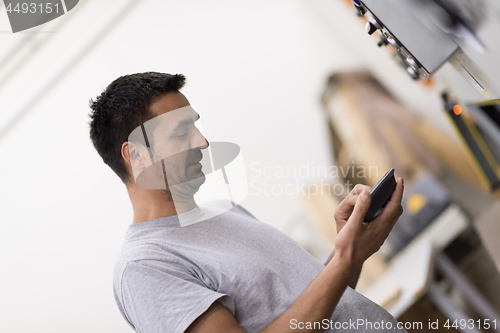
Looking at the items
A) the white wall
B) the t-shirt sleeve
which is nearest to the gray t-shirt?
the t-shirt sleeve

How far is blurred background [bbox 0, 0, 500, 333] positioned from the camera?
0.78 meters

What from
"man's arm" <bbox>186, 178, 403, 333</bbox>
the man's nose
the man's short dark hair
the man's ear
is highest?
the man's short dark hair

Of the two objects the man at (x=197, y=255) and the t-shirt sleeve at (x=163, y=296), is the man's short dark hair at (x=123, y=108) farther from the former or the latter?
the t-shirt sleeve at (x=163, y=296)

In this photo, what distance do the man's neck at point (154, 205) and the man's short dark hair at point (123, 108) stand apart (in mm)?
33

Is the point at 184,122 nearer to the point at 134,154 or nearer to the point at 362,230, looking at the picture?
the point at 134,154

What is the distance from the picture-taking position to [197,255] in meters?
0.51

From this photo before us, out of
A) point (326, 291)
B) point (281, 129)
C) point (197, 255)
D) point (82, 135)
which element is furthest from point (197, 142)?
point (281, 129)

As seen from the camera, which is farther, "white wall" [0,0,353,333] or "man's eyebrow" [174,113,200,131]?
"white wall" [0,0,353,333]

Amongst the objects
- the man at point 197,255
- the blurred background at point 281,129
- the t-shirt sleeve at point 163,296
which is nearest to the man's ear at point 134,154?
the man at point 197,255

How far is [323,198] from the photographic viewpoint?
1.39m

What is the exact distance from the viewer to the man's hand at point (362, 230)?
457mm

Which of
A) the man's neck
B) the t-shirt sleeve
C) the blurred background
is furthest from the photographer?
the blurred background

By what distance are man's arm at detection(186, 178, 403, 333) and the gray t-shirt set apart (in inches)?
0.8

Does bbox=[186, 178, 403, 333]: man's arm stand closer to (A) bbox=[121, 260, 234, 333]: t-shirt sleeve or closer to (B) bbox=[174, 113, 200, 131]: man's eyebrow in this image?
(A) bbox=[121, 260, 234, 333]: t-shirt sleeve
